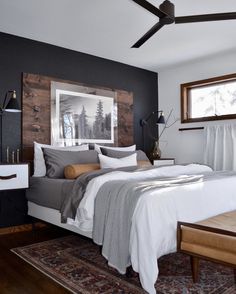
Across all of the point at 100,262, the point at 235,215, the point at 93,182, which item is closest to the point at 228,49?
the point at 235,215

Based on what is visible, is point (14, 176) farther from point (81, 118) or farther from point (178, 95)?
point (178, 95)

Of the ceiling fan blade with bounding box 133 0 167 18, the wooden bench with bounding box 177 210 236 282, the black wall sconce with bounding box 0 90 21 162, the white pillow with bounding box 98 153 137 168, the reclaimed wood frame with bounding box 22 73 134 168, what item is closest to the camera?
the wooden bench with bounding box 177 210 236 282

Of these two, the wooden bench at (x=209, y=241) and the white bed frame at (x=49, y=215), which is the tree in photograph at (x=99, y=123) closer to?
the white bed frame at (x=49, y=215)

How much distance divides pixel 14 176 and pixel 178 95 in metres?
3.27

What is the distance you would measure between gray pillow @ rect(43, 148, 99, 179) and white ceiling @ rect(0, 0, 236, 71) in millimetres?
1499

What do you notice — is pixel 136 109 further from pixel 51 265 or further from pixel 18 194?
pixel 51 265

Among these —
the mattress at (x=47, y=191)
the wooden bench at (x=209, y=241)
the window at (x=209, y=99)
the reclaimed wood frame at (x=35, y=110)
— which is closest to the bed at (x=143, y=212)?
the wooden bench at (x=209, y=241)

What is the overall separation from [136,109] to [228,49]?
1768 millimetres

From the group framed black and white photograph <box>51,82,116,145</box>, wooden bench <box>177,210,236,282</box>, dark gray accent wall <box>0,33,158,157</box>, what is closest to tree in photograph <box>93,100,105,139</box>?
framed black and white photograph <box>51,82,116,145</box>

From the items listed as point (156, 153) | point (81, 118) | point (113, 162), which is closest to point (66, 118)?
point (81, 118)

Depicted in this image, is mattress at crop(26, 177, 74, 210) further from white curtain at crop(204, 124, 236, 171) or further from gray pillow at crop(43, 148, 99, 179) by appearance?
white curtain at crop(204, 124, 236, 171)

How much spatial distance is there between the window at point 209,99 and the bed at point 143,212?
7.27 ft

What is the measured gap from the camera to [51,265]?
8.11 feet

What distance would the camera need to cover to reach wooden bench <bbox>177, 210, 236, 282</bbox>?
1.84m
